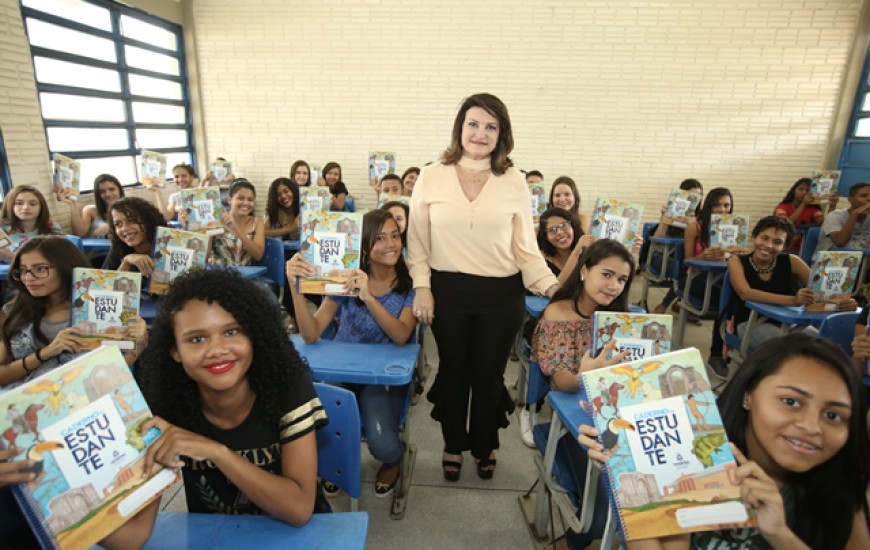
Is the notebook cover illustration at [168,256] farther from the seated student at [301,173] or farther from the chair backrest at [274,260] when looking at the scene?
the seated student at [301,173]

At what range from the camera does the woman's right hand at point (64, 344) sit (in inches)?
75.3

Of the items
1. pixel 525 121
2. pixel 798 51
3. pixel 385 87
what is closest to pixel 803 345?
pixel 525 121

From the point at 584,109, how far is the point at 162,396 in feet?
23.0

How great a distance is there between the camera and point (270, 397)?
49.5 inches

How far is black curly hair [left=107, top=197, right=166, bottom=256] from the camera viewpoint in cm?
292

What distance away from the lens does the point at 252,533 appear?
1.10 meters

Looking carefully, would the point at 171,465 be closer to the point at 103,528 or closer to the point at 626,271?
the point at 103,528

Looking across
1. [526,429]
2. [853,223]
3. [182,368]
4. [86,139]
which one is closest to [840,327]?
[526,429]

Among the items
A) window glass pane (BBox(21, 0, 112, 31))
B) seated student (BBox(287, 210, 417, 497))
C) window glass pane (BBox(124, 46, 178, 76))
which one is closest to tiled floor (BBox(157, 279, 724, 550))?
seated student (BBox(287, 210, 417, 497))

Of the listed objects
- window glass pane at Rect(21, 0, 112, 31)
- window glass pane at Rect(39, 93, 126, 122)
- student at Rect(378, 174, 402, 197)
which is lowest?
student at Rect(378, 174, 402, 197)

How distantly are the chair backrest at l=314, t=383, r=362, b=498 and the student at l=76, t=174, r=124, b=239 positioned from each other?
4.24 meters

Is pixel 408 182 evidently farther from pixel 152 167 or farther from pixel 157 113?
pixel 157 113

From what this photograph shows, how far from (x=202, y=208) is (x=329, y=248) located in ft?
7.28

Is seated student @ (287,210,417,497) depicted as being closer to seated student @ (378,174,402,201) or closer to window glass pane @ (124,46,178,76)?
seated student @ (378,174,402,201)
